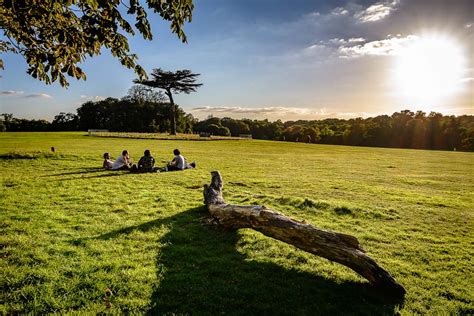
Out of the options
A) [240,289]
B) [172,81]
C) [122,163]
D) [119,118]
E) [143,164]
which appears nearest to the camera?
[240,289]

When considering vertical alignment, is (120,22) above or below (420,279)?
above

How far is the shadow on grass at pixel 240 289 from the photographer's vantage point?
4285mm

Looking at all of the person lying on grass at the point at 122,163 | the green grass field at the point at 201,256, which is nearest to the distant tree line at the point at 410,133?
the person lying on grass at the point at 122,163

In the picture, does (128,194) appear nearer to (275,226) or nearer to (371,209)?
(275,226)

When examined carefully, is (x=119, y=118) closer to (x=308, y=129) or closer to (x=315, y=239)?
(x=308, y=129)

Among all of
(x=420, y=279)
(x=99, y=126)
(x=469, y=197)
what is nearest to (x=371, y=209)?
(x=420, y=279)

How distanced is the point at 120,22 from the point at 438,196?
13.7 metres

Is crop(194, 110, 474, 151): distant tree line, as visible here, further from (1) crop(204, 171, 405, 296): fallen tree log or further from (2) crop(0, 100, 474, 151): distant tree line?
(1) crop(204, 171, 405, 296): fallen tree log

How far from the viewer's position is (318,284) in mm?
4992

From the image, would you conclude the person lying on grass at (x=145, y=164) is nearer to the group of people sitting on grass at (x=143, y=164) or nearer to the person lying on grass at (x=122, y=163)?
the group of people sitting on grass at (x=143, y=164)

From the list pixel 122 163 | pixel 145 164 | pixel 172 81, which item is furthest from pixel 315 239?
pixel 172 81

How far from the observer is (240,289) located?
4.77 metres

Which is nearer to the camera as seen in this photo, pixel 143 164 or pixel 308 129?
pixel 143 164

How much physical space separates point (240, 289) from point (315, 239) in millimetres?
1656
